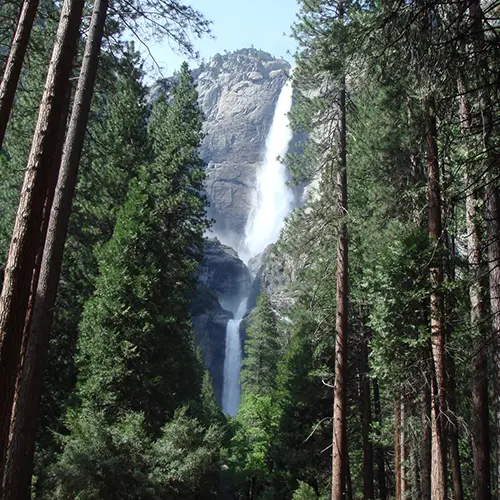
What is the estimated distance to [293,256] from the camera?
11.6 m

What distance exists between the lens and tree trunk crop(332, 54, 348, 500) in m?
9.23

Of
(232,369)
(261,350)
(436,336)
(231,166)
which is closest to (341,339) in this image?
(436,336)

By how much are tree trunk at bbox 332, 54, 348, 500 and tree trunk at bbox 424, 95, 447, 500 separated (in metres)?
2.03

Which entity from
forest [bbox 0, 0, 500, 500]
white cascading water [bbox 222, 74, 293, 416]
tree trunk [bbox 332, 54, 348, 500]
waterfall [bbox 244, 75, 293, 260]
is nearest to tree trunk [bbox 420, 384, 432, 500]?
forest [bbox 0, 0, 500, 500]

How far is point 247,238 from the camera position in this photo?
113m

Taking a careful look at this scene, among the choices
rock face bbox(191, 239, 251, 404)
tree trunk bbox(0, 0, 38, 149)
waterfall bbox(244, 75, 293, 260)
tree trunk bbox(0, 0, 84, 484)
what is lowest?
tree trunk bbox(0, 0, 84, 484)

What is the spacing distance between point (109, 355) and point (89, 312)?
4.31 ft

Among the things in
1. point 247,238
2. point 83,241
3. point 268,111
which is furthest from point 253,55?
point 83,241

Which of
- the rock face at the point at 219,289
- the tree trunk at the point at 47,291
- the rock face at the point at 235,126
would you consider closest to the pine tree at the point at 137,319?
the tree trunk at the point at 47,291

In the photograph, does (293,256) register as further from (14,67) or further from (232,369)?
(232,369)

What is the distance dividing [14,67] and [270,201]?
110641 mm

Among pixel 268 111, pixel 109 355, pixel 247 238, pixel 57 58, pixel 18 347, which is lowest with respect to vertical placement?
pixel 18 347

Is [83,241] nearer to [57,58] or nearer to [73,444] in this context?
[73,444]

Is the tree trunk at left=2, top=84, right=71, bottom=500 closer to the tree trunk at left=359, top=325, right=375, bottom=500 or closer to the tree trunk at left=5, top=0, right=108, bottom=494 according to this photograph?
the tree trunk at left=5, top=0, right=108, bottom=494
